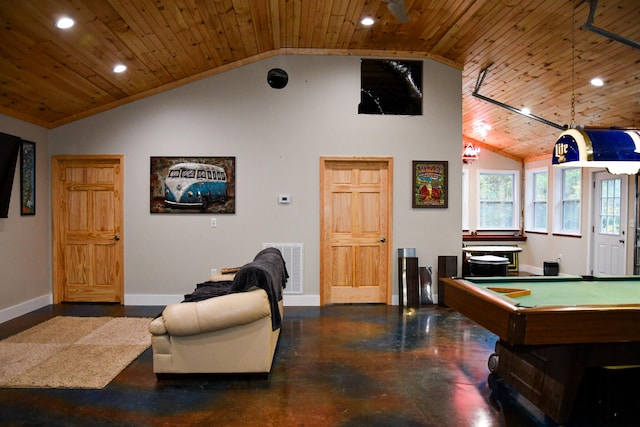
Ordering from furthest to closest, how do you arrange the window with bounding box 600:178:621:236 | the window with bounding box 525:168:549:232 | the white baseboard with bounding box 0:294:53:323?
the window with bounding box 525:168:549:232 → the window with bounding box 600:178:621:236 → the white baseboard with bounding box 0:294:53:323

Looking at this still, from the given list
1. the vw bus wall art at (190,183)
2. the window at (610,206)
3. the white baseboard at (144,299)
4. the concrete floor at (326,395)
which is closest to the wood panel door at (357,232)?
the vw bus wall art at (190,183)

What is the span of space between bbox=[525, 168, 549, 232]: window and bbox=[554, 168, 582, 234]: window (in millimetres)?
353

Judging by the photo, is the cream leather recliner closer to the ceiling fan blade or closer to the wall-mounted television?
the ceiling fan blade

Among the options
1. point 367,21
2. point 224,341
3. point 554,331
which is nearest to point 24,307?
point 224,341

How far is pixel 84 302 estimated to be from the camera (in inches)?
242

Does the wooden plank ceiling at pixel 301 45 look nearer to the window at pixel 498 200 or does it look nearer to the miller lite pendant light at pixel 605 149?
the miller lite pendant light at pixel 605 149

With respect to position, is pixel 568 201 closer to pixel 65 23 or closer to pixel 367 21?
pixel 367 21

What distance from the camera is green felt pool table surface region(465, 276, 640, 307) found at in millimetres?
2900

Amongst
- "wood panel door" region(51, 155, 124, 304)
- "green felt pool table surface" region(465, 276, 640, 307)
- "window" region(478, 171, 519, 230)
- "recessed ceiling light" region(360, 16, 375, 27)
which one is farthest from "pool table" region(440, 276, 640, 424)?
"window" region(478, 171, 519, 230)

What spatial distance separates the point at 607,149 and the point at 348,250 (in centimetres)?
353

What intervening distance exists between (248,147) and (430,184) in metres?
2.55

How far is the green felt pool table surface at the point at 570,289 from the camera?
2.90 meters

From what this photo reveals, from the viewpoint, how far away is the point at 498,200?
9445mm

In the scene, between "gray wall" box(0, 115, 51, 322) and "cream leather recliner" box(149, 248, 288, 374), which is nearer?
"cream leather recliner" box(149, 248, 288, 374)
